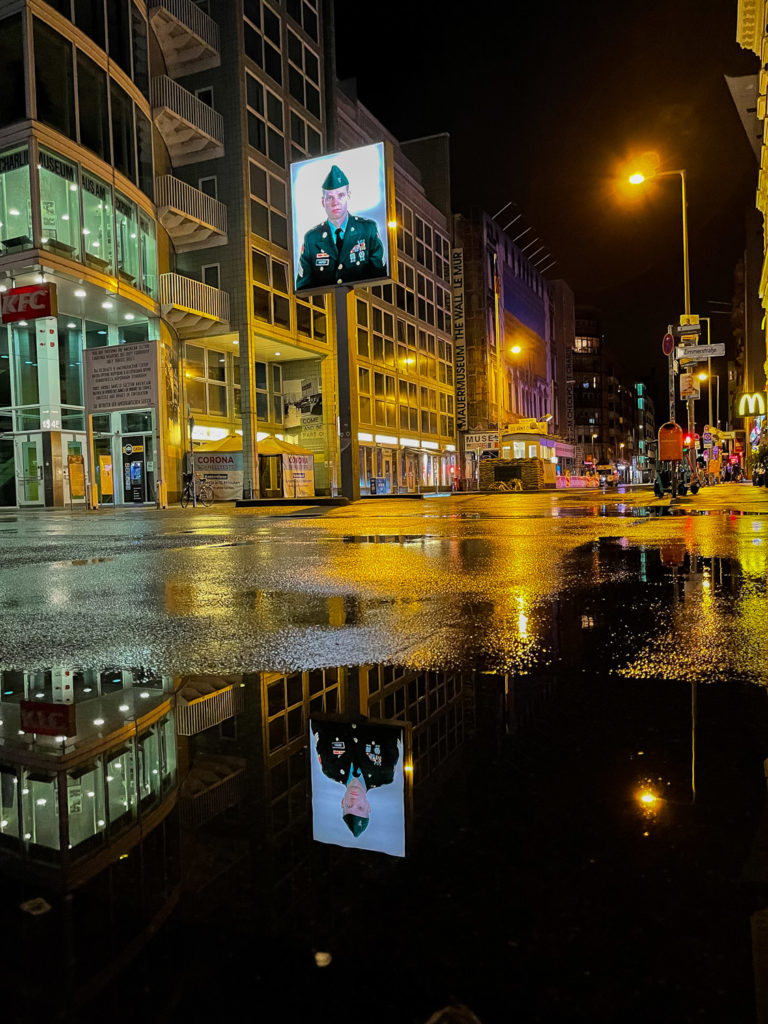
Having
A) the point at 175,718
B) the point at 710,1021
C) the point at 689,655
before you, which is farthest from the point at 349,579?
the point at 710,1021

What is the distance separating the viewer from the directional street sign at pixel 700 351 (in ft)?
74.7

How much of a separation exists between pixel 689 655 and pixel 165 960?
2.57 m

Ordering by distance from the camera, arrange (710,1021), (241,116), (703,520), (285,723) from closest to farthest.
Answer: (710,1021) → (285,723) → (703,520) → (241,116)

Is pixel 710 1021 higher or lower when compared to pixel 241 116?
lower

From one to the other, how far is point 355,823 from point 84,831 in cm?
56

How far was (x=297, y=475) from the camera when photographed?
115 feet

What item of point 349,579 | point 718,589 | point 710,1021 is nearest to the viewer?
point 710,1021

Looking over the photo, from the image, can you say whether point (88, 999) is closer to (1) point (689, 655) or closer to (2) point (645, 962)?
(2) point (645, 962)

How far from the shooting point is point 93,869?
1.41 metres

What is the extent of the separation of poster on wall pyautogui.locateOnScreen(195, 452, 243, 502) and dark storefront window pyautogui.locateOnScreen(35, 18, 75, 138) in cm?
1384

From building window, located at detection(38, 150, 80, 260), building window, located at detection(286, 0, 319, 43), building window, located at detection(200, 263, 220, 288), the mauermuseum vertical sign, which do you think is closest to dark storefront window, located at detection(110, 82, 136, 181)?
building window, located at detection(38, 150, 80, 260)

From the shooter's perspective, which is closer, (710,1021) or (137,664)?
(710,1021)

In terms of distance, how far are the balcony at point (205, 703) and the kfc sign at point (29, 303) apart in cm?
2385

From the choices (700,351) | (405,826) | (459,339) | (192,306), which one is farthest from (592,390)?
(405,826)
